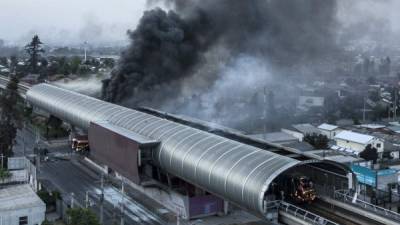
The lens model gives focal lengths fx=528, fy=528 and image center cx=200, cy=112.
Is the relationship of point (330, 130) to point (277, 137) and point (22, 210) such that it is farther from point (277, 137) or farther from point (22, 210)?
point (22, 210)

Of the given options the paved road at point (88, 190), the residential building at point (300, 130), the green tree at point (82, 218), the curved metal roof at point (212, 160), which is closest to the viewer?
the curved metal roof at point (212, 160)

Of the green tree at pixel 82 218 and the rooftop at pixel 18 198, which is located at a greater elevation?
the green tree at pixel 82 218

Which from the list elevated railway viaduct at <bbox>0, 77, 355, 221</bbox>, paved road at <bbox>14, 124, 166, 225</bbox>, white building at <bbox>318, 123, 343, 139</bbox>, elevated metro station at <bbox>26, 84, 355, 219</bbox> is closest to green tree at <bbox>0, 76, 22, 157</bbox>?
paved road at <bbox>14, 124, 166, 225</bbox>

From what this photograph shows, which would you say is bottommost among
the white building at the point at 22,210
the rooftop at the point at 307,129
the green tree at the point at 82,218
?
the white building at the point at 22,210

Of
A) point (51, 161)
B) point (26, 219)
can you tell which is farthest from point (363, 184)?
point (51, 161)

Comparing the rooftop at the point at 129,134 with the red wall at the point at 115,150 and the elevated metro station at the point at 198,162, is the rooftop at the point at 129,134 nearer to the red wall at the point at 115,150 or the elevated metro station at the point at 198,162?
the elevated metro station at the point at 198,162

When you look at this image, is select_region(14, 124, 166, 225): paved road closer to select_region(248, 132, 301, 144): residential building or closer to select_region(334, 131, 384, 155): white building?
select_region(248, 132, 301, 144): residential building

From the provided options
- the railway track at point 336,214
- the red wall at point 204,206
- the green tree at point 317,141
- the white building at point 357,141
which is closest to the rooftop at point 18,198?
the red wall at point 204,206

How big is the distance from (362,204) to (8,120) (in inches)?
1148

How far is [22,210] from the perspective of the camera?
940 inches

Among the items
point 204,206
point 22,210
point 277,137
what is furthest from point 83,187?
point 277,137

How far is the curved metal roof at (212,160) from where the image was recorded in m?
A: 18.8

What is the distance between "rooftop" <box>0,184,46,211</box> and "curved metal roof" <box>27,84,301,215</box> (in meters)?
6.12

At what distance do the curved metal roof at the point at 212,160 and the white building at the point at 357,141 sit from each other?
21079 millimetres
